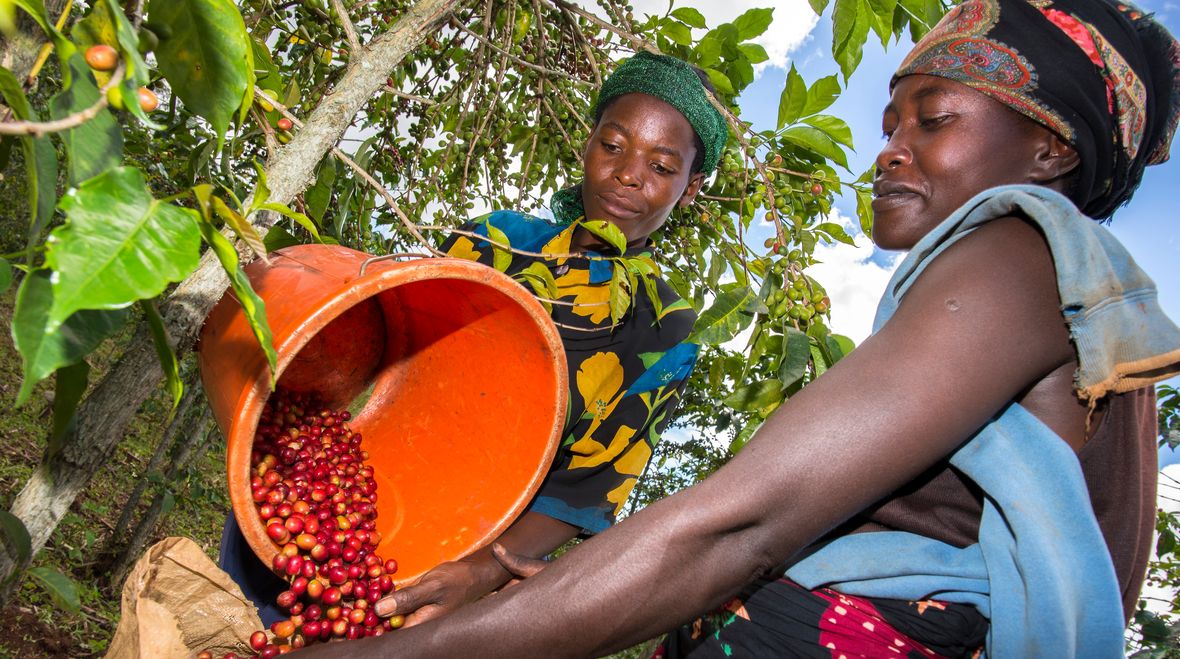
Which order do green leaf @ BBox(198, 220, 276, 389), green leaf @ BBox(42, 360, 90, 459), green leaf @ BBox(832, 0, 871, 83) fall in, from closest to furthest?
1. green leaf @ BBox(198, 220, 276, 389)
2. green leaf @ BBox(42, 360, 90, 459)
3. green leaf @ BBox(832, 0, 871, 83)

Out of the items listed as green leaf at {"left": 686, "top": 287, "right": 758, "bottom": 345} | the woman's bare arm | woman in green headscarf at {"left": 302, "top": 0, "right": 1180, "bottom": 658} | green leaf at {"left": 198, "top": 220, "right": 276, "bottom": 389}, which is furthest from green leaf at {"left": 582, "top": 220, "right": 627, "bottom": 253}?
green leaf at {"left": 198, "top": 220, "right": 276, "bottom": 389}

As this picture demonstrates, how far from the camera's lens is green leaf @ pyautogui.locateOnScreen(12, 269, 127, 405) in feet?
1.69

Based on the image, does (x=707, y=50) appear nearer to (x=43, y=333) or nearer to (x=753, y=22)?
(x=753, y=22)

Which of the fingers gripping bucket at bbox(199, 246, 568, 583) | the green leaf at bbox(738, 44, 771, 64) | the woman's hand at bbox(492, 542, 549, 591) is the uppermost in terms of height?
the green leaf at bbox(738, 44, 771, 64)

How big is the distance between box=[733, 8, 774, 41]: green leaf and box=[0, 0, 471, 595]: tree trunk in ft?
2.99

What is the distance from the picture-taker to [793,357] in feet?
4.48

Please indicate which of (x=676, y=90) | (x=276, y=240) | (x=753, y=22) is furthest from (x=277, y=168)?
(x=753, y=22)

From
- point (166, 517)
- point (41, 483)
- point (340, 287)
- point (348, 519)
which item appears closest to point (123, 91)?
point (340, 287)

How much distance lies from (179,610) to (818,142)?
1732mm

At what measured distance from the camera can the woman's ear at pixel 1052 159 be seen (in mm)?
1129

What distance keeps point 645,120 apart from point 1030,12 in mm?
1021

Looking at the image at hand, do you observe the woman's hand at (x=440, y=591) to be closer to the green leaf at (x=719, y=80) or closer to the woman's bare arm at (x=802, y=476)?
the woman's bare arm at (x=802, y=476)

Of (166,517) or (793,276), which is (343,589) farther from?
(166,517)

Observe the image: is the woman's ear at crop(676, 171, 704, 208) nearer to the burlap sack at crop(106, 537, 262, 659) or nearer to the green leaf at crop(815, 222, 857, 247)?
the green leaf at crop(815, 222, 857, 247)
